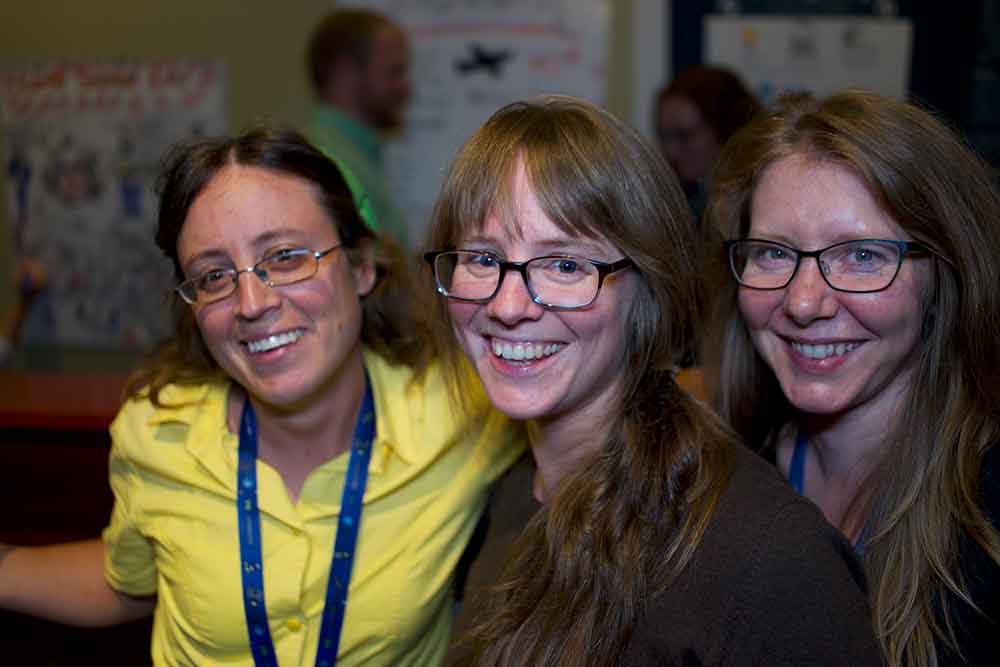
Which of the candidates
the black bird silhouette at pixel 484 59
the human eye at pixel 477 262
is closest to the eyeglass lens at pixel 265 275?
the human eye at pixel 477 262

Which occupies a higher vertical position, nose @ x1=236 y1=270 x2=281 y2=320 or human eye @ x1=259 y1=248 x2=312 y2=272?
human eye @ x1=259 y1=248 x2=312 y2=272

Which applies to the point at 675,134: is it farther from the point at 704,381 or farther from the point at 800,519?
the point at 800,519

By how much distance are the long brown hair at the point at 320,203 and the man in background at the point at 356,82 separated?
1.79m

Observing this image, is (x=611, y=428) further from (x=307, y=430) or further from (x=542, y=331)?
(x=307, y=430)

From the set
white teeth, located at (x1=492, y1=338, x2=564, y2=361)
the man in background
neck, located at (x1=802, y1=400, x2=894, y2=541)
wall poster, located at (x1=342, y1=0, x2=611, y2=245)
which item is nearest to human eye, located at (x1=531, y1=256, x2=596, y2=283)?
white teeth, located at (x1=492, y1=338, x2=564, y2=361)

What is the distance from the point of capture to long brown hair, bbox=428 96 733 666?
1327mm

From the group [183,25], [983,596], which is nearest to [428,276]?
[983,596]

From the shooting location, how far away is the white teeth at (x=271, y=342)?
163cm

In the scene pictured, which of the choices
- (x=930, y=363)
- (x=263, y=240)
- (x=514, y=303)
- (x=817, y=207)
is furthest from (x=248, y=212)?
(x=930, y=363)

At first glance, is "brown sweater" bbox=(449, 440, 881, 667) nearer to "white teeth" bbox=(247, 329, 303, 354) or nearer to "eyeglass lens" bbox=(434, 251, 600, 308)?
"eyeglass lens" bbox=(434, 251, 600, 308)

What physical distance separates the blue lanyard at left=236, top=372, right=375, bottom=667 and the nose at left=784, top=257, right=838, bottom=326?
0.80 metres

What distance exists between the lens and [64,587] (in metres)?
1.81

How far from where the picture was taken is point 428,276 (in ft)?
5.44

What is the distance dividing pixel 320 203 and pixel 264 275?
18 cm
